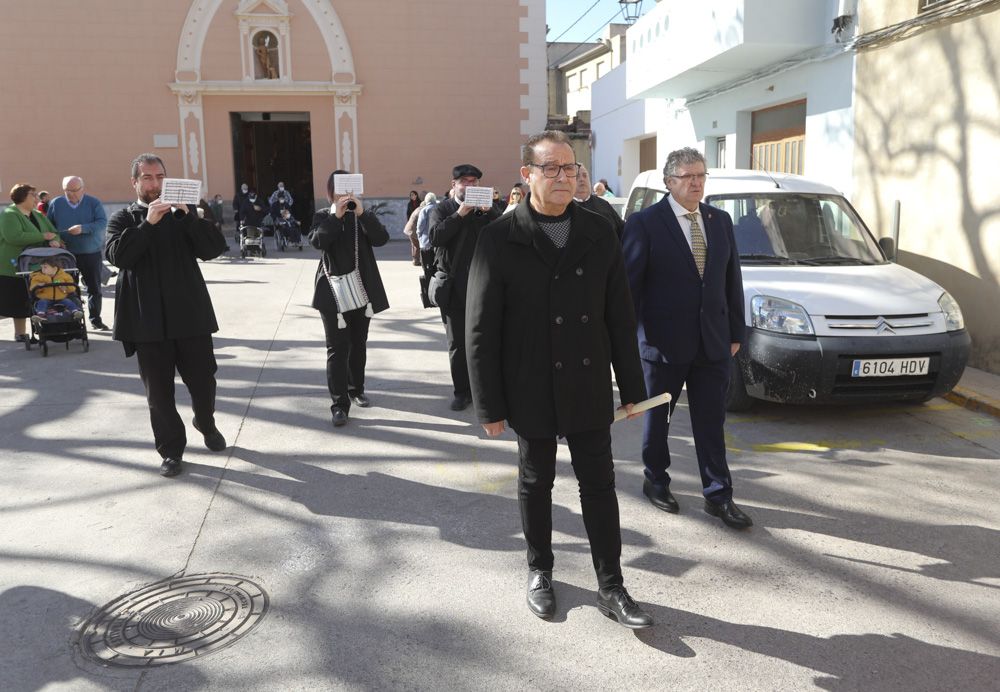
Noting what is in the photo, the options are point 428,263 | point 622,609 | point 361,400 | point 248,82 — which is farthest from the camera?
point 248,82

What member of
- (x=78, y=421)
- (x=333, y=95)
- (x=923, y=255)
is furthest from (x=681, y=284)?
(x=333, y=95)

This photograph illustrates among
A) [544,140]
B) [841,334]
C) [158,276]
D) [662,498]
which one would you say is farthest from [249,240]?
[544,140]

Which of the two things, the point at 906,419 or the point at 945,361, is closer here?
the point at 945,361

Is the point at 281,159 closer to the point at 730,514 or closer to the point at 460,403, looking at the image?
the point at 460,403

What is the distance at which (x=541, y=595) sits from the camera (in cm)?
345

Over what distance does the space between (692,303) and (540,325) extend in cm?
130

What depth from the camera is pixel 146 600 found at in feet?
11.8

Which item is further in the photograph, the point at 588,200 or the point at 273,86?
the point at 273,86

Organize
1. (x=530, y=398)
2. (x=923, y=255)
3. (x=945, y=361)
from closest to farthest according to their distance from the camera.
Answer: (x=530, y=398), (x=945, y=361), (x=923, y=255)

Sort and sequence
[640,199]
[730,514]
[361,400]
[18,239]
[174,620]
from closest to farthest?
[174,620]
[730,514]
[361,400]
[640,199]
[18,239]

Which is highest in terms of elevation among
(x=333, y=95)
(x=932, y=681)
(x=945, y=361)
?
(x=333, y=95)

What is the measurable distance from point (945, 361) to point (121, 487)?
5.56 m

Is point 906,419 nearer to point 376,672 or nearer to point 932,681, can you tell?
point 932,681

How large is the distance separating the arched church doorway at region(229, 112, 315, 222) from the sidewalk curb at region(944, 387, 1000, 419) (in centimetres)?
2309
